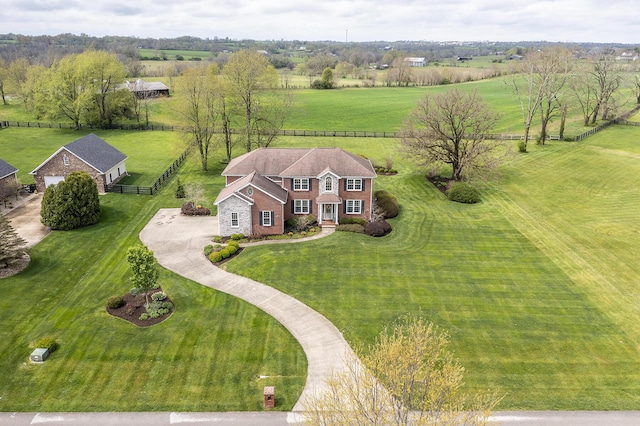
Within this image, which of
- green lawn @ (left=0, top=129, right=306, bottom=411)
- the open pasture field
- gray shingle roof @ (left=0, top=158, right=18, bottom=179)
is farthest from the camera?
the open pasture field

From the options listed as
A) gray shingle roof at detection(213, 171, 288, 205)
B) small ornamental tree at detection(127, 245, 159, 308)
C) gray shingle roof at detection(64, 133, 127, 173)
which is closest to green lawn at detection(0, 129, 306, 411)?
small ornamental tree at detection(127, 245, 159, 308)

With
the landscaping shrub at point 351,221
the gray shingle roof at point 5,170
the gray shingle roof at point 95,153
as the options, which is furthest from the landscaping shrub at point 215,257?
the gray shingle roof at point 5,170

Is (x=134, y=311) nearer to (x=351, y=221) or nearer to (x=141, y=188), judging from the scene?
(x=351, y=221)

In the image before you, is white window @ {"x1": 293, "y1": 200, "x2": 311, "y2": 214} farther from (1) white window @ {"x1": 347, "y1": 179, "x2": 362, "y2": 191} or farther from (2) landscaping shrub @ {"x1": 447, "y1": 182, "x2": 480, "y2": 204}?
(2) landscaping shrub @ {"x1": 447, "y1": 182, "x2": 480, "y2": 204}

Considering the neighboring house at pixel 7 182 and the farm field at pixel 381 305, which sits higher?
the neighboring house at pixel 7 182

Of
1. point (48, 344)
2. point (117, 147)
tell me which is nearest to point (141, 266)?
point (48, 344)

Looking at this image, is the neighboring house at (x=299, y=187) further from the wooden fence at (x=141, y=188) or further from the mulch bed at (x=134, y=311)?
the wooden fence at (x=141, y=188)

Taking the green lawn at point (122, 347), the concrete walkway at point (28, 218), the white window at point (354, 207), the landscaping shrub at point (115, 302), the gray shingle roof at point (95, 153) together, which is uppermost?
Result: the gray shingle roof at point (95, 153)
